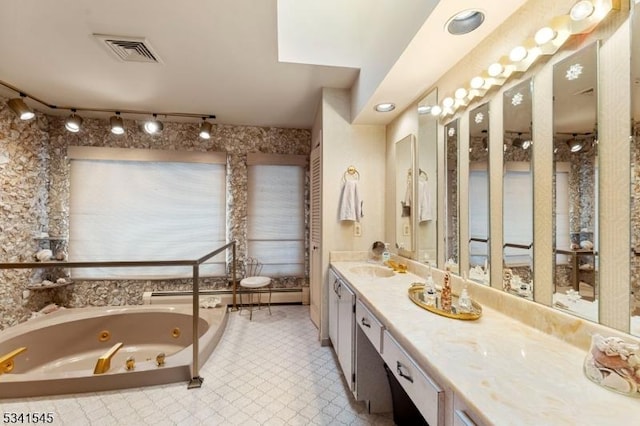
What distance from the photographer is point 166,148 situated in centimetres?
355

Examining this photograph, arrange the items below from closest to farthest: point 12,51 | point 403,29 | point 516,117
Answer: point 516,117
point 403,29
point 12,51

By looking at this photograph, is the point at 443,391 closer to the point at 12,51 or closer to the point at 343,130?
the point at 343,130

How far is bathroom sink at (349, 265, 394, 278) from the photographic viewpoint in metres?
2.21

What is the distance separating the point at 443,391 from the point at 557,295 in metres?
0.65

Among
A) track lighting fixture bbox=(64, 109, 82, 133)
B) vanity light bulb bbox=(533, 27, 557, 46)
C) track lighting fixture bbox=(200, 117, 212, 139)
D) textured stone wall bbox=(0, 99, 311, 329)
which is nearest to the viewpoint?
vanity light bulb bbox=(533, 27, 557, 46)

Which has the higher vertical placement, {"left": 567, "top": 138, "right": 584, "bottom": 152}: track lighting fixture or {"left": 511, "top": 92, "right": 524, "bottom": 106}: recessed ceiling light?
{"left": 511, "top": 92, "right": 524, "bottom": 106}: recessed ceiling light

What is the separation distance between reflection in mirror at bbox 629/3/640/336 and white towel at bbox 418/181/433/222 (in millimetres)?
1135

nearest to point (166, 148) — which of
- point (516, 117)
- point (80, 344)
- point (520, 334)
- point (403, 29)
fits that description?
point (80, 344)

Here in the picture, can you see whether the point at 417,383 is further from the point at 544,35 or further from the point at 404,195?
the point at 404,195

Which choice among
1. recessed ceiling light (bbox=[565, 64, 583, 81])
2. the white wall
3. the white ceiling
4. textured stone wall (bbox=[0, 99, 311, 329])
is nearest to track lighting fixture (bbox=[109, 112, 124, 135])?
the white ceiling

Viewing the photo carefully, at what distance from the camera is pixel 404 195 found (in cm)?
231

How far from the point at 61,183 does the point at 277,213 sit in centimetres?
277

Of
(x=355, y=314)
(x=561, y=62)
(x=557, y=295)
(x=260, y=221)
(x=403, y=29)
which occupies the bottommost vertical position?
(x=355, y=314)

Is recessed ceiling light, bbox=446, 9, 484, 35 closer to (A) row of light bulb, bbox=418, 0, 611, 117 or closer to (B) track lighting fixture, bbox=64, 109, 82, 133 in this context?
(A) row of light bulb, bbox=418, 0, 611, 117
